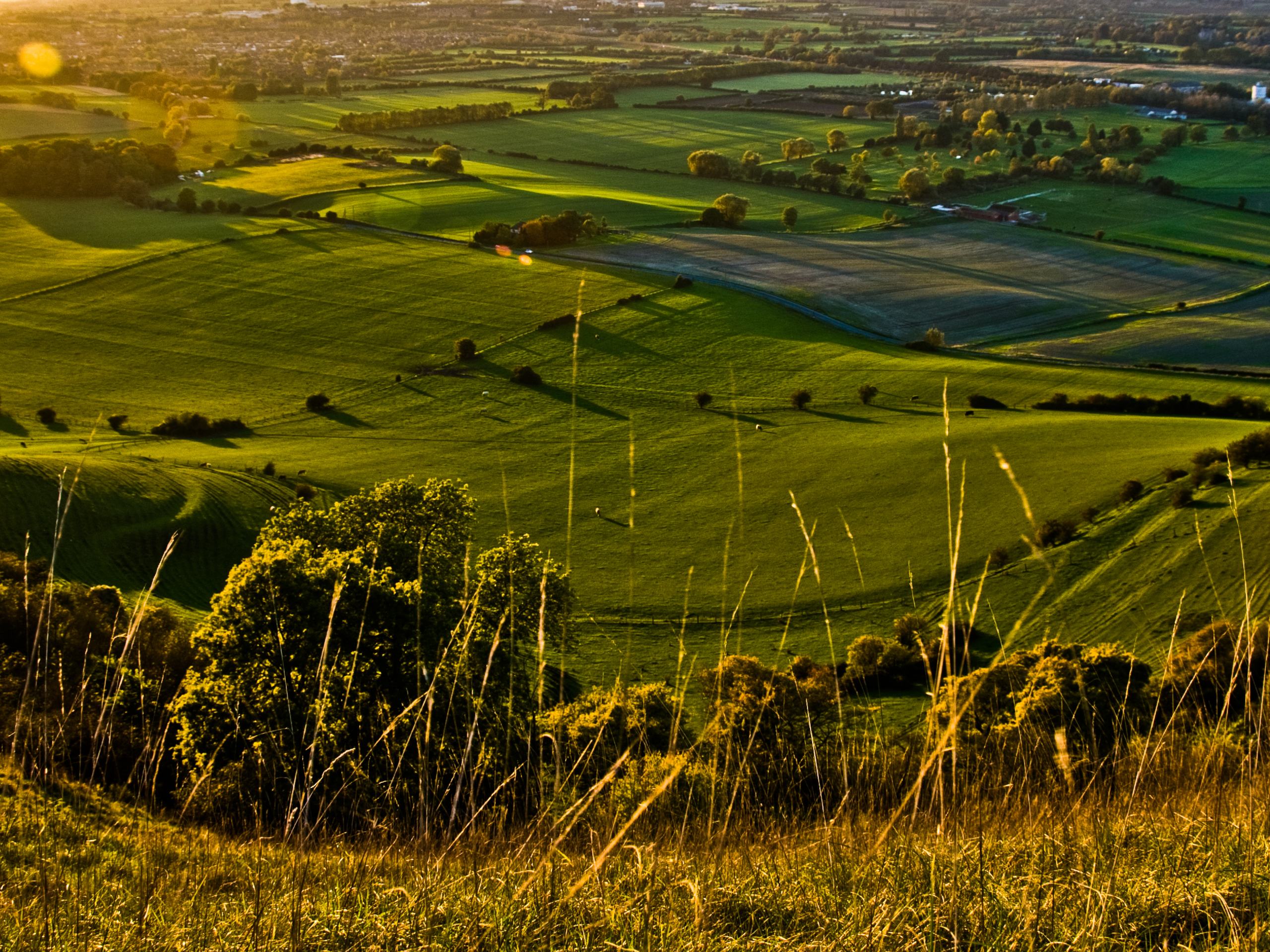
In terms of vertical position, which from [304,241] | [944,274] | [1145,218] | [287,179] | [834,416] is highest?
[287,179]

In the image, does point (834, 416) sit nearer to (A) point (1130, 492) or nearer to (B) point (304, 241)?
(A) point (1130, 492)

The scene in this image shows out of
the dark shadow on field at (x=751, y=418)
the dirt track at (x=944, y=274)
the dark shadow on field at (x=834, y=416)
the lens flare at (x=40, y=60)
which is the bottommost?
the dark shadow on field at (x=751, y=418)

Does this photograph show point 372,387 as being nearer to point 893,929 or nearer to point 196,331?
point 196,331

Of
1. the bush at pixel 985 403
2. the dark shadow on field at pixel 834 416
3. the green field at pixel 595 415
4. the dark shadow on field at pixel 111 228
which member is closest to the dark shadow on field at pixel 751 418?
the green field at pixel 595 415

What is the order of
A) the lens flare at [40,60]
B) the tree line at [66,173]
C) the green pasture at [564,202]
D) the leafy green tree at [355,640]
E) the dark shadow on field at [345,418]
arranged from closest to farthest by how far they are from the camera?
the leafy green tree at [355,640] < the dark shadow on field at [345,418] < the green pasture at [564,202] < the tree line at [66,173] < the lens flare at [40,60]

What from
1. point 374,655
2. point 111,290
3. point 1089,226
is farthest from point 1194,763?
point 1089,226

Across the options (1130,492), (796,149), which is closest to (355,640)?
(1130,492)

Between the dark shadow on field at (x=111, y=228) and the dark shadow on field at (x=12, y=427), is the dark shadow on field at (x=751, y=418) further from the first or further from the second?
the dark shadow on field at (x=111, y=228)
